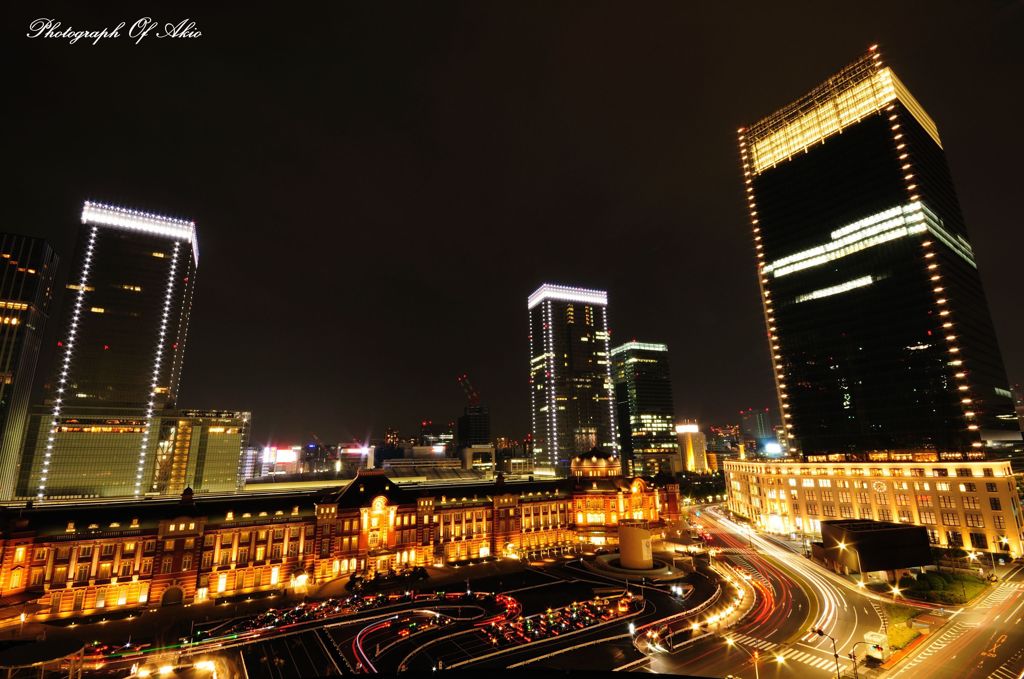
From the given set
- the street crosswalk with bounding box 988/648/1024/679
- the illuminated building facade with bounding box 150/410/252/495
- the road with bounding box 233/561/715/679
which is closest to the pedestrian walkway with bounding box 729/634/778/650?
the road with bounding box 233/561/715/679

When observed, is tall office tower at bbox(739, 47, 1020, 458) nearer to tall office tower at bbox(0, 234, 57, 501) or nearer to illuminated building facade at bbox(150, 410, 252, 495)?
illuminated building facade at bbox(150, 410, 252, 495)

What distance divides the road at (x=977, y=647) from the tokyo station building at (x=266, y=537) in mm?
62925

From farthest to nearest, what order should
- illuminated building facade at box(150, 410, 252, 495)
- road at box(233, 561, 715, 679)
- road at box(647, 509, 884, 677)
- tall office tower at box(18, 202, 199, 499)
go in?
1. illuminated building facade at box(150, 410, 252, 495)
2. tall office tower at box(18, 202, 199, 499)
3. road at box(233, 561, 715, 679)
4. road at box(647, 509, 884, 677)

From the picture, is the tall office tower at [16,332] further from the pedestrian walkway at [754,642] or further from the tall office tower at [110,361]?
the pedestrian walkway at [754,642]

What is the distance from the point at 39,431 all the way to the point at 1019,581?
241671 millimetres

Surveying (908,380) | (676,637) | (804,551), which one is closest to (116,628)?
(676,637)

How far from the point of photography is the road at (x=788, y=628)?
165 ft

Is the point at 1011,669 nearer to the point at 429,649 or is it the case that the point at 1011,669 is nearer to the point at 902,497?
the point at 429,649

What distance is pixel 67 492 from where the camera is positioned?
142m

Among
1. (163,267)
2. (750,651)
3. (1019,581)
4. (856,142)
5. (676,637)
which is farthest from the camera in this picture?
(163,267)

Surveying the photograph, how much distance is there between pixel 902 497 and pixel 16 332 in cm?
24953

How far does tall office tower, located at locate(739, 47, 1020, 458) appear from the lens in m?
109

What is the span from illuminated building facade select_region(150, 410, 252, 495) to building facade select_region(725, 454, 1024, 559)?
195157mm

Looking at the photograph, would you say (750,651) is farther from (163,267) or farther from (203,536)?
(163,267)
